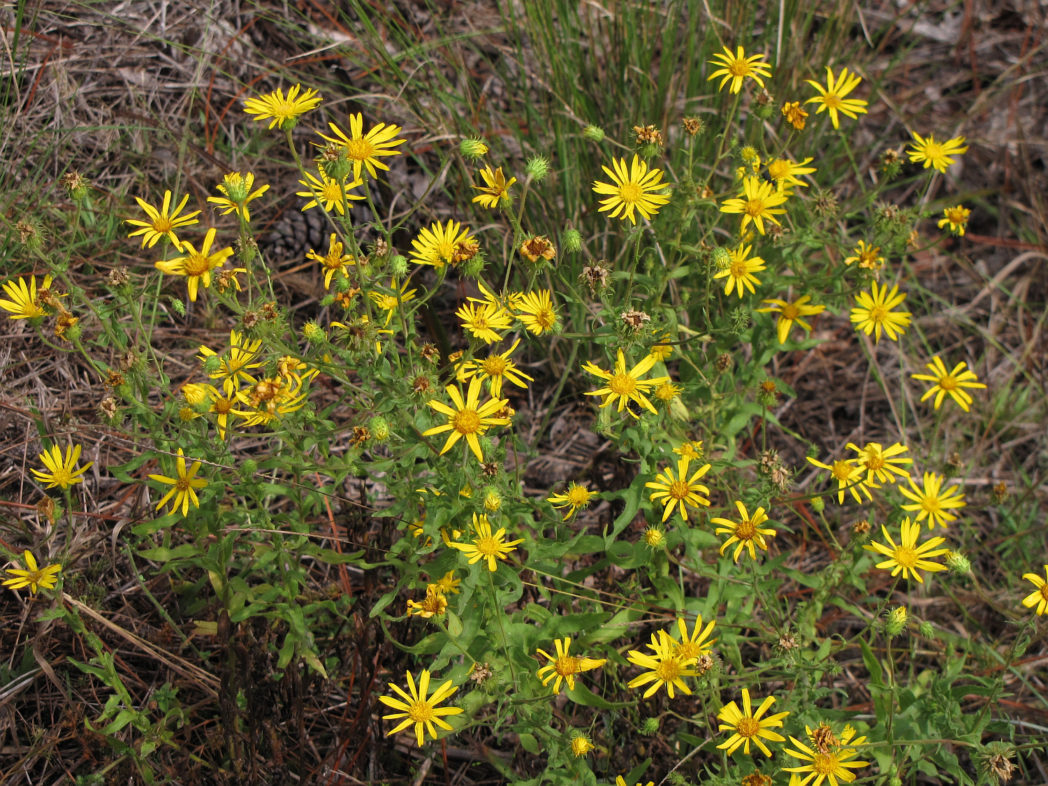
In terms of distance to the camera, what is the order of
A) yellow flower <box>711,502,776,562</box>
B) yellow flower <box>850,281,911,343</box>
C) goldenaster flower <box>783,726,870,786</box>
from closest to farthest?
goldenaster flower <box>783,726,870,786</box>, yellow flower <box>711,502,776,562</box>, yellow flower <box>850,281,911,343</box>

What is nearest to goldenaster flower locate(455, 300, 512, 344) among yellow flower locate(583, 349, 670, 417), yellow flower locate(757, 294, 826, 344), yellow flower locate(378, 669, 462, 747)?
yellow flower locate(583, 349, 670, 417)

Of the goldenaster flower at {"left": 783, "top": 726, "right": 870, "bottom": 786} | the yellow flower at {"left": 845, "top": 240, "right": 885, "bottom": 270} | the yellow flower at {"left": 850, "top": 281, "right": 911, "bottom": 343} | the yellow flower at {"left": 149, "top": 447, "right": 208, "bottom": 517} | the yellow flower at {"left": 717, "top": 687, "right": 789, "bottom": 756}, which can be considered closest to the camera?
the goldenaster flower at {"left": 783, "top": 726, "right": 870, "bottom": 786}

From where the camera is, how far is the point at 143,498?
11.6ft

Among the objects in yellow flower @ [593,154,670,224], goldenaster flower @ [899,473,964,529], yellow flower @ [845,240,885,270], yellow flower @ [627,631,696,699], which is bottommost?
yellow flower @ [627,631,696,699]

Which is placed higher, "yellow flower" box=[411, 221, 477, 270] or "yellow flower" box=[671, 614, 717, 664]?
"yellow flower" box=[411, 221, 477, 270]

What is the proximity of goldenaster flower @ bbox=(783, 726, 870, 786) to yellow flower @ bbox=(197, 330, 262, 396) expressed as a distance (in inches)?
76.5

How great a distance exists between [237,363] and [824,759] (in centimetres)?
212

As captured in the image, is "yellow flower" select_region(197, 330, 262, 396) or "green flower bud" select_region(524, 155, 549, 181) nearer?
"yellow flower" select_region(197, 330, 262, 396)

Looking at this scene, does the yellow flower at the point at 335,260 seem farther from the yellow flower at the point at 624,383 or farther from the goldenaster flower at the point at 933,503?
the goldenaster flower at the point at 933,503

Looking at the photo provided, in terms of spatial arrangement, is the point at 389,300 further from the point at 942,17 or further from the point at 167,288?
the point at 942,17

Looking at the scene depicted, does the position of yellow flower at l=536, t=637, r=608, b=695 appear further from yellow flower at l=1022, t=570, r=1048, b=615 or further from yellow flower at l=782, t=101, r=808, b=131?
yellow flower at l=782, t=101, r=808, b=131

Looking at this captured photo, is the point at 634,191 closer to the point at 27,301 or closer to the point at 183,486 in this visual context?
the point at 183,486

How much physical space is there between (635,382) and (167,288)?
2488mm

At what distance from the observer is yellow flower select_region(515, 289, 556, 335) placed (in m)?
2.81
